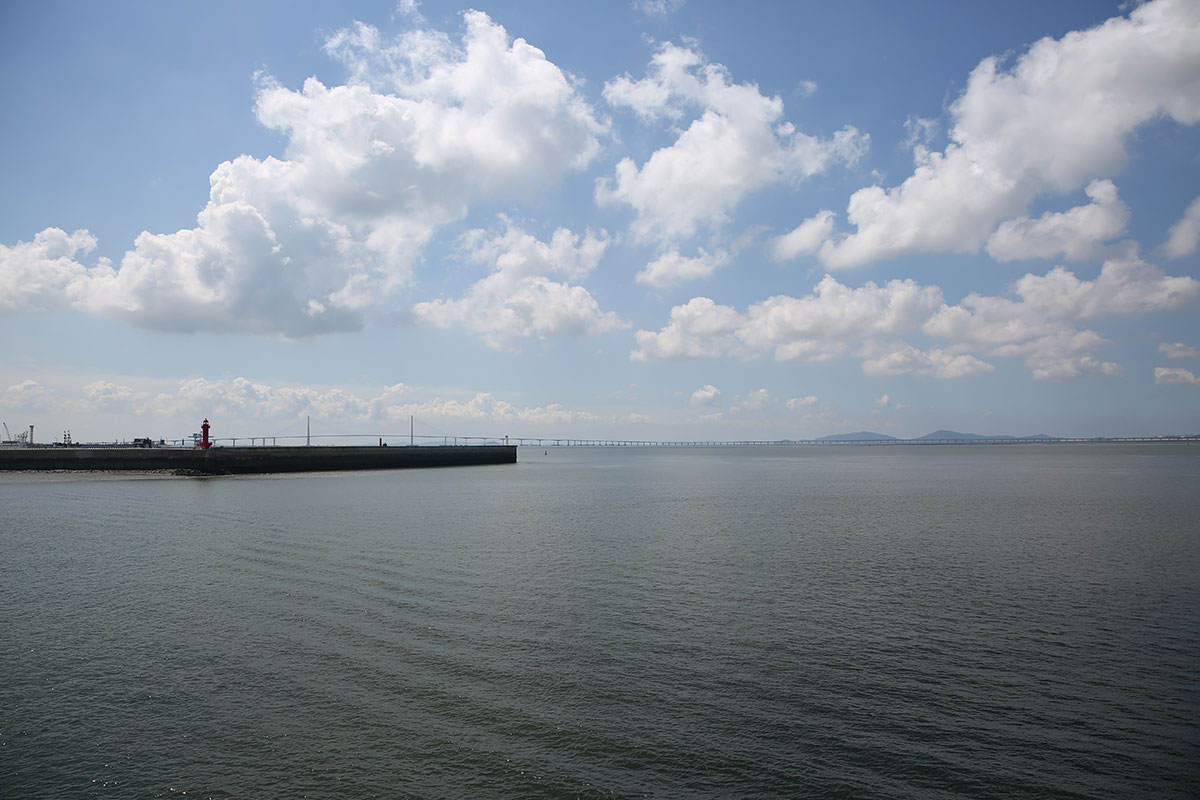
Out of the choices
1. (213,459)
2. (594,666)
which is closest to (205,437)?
(213,459)

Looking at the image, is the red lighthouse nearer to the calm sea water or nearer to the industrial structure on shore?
the industrial structure on shore

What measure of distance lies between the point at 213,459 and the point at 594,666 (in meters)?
71.9

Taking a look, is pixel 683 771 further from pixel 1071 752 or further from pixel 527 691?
pixel 1071 752

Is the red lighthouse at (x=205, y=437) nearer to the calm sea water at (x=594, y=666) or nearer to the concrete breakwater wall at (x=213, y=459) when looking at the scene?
the concrete breakwater wall at (x=213, y=459)

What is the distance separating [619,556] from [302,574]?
11615 mm

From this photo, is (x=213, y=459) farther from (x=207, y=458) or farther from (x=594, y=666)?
(x=594, y=666)

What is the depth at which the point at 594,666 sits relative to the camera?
45.9 ft

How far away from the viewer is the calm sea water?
32.3 ft

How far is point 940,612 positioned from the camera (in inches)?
712

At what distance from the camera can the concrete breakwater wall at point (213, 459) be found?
68.4 meters

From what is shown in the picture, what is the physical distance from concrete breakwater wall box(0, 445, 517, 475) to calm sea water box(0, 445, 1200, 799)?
4500cm

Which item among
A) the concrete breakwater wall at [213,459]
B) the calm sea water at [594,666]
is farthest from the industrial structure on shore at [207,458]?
the calm sea water at [594,666]

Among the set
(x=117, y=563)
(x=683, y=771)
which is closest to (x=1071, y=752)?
(x=683, y=771)

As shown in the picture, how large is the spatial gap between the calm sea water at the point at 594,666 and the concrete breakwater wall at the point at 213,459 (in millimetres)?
45005
